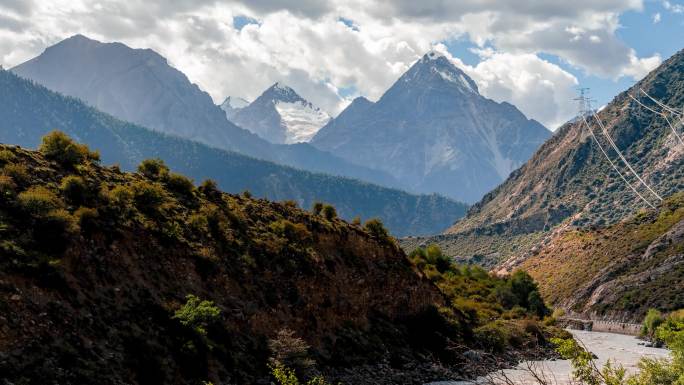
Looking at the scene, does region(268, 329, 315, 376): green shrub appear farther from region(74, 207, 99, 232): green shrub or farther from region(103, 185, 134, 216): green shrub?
region(74, 207, 99, 232): green shrub

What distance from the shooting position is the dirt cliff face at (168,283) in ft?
144

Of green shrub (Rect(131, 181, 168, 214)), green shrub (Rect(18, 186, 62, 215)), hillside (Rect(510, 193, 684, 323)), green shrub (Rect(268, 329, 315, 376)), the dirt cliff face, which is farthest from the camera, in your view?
hillside (Rect(510, 193, 684, 323))

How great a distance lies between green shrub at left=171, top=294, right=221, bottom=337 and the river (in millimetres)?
25696

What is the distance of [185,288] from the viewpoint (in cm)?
5756

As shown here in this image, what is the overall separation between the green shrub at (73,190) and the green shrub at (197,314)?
39.2 feet

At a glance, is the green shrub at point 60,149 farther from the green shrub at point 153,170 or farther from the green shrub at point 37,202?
the green shrub at point 153,170

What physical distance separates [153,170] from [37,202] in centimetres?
2371

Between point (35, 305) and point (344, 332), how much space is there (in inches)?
1370

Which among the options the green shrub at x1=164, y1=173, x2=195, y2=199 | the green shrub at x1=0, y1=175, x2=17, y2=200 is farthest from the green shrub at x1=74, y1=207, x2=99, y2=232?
the green shrub at x1=164, y1=173, x2=195, y2=199

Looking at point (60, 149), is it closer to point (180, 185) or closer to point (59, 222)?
point (59, 222)

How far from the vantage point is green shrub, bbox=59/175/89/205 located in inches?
2178

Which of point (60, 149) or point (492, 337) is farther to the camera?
point (492, 337)

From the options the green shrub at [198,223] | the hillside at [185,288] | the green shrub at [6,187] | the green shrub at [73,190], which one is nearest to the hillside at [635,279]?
the hillside at [185,288]

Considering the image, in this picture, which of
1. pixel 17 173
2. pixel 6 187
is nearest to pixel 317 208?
pixel 17 173
